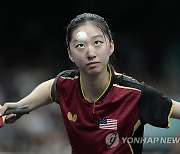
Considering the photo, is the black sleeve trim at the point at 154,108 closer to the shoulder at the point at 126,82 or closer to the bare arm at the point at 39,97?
the shoulder at the point at 126,82

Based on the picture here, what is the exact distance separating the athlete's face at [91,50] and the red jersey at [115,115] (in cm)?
14

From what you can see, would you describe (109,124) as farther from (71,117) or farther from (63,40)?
(63,40)

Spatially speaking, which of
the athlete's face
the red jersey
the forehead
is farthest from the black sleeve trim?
the forehead

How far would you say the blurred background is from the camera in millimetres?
5660

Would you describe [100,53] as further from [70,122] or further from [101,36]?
[70,122]

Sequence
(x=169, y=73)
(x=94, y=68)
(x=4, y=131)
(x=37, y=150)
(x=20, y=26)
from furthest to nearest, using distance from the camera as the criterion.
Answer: (x=20, y=26), (x=169, y=73), (x=4, y=131), (x=37, y=150), (x=94, y=68)

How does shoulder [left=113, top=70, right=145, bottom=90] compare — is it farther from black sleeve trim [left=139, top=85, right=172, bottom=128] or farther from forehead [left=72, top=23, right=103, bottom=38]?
forehead [left=72, top=23, right=103, bottom=38]

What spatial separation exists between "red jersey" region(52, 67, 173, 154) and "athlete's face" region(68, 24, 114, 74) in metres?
0.14

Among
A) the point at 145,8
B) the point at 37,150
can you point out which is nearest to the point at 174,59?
the point at 145,8

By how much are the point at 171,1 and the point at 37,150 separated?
2413 mm

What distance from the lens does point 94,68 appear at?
2371 mm

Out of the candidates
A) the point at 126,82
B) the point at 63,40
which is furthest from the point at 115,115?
the point at 63,40

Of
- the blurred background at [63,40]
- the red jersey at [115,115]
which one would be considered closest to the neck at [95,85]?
the red jersey at [115,115]

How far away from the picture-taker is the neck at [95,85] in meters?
2.45
